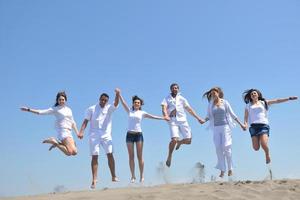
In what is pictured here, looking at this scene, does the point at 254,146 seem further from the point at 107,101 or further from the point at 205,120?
the point at 107,101

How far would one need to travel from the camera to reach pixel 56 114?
11.2 m

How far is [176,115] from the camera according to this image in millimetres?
12297

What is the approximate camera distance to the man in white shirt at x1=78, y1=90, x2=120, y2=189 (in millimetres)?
11086

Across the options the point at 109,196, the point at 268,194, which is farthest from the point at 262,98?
the point at 109,196

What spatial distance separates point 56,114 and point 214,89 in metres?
3.99

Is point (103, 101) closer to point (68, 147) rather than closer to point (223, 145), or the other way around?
point (68, 147)

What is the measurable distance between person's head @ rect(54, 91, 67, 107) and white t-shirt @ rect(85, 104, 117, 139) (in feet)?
2.12

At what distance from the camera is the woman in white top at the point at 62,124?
35.9 feet

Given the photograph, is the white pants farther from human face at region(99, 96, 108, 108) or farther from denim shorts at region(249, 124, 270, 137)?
human face at region(99, 96, 108, 108)

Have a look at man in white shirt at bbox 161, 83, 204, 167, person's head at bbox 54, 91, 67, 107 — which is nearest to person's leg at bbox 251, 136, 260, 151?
man in white shirt at bbox 161, 83, 204, 167

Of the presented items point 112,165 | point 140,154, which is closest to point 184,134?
point 140,154

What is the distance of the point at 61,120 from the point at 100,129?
992 millimetres

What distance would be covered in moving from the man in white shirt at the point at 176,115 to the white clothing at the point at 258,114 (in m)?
1.43

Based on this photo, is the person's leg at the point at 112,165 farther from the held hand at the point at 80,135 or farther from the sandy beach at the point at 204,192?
the sandy beach at the point at 204,192
